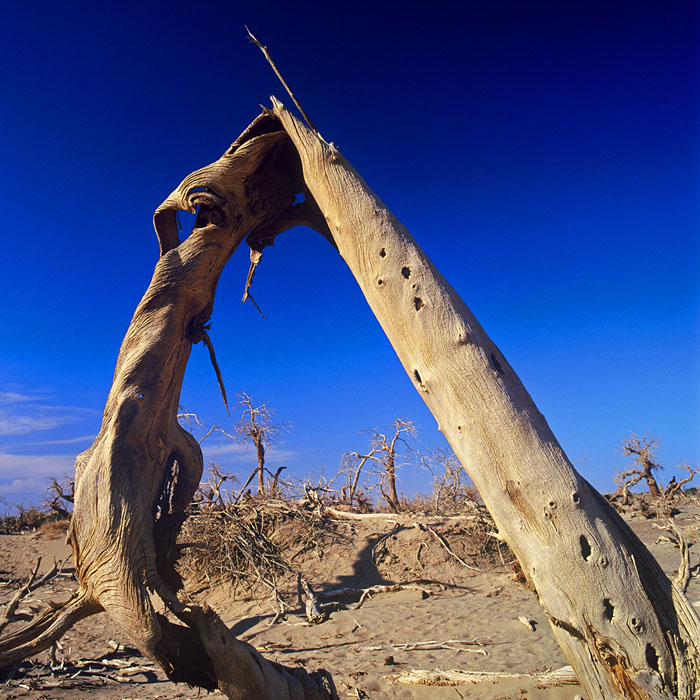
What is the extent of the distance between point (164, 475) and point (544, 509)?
1.73 metres

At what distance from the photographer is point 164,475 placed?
2.38 m

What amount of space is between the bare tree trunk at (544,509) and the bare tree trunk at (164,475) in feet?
3.64

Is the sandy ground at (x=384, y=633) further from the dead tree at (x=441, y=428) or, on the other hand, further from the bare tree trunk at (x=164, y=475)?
the dead tree at (x=441, y=428)

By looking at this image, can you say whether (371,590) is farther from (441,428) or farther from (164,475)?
(441,428)

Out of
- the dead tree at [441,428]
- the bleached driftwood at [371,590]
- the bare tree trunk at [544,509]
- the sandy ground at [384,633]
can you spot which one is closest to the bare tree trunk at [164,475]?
the dead tree at [441,428]

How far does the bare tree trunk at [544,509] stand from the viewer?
1.69 meters

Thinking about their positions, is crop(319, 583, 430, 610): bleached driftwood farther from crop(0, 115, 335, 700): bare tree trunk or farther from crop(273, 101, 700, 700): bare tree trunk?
crop(273, 101, 700, 700): bare tree trunk

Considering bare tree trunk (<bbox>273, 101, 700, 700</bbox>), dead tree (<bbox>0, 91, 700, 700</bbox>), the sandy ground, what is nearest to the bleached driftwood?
the sandy ground

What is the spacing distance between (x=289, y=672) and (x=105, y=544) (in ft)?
3.39

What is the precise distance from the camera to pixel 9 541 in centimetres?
1164

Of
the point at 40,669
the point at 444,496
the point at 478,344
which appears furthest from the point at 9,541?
the point at 478,344

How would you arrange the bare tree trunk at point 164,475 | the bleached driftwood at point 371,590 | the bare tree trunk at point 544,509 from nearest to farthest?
the bare tree trunk at point 544,509 → the bare tree trunk at point 164,475 → the bleached driftwood at point 371,590

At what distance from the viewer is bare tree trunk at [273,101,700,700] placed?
1.69m

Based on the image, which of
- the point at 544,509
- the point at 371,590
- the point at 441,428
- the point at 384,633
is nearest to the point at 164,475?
the point at 441,428
